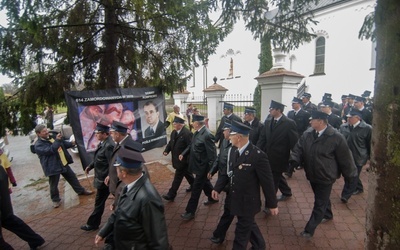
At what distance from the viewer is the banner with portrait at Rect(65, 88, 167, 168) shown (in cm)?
555

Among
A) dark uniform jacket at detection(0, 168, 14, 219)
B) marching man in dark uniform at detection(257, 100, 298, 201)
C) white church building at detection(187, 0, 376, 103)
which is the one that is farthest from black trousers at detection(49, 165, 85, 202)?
white church building at detection(187, 0, 376, 103)

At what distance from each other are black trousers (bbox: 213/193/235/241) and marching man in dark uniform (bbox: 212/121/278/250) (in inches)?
13.3

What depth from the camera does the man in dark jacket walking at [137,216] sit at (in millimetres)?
2348

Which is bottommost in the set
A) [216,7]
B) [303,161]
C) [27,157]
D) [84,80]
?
[27,157]

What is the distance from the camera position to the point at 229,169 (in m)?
3.60

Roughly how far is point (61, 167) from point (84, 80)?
2.19m

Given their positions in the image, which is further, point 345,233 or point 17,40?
point 17,40

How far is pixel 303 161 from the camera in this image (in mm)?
4242

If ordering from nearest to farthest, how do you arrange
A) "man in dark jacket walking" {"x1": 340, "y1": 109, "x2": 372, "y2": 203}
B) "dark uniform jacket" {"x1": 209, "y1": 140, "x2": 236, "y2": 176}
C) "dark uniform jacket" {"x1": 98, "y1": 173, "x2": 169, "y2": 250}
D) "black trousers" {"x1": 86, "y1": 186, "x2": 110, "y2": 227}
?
1. "dark uniform jacket" {"x1": 98, "y1": 173, "x2": 169, "y2": 250}
2. "dark uniform jacket" {"x1": 209, "y1": 140, "x2": 236, "y2": 176}
3. "black trousers" {"x1": 86, "y1": 186, "x2": 110, "y2": 227}
4. "man in dark jacket walking" {"x1": 340, "y1": 109, "x2": 372, "y2": 203}

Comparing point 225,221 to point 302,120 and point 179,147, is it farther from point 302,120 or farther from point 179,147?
point 302,120


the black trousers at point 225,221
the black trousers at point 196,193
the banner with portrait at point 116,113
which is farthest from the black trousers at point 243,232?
the banner with portrait at point 116,113

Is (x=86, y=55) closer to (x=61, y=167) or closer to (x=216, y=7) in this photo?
(x=61, y=167)

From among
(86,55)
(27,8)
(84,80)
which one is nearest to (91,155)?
(84,80)

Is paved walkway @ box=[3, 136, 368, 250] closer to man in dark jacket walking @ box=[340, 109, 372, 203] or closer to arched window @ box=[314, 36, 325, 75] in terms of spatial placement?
man in dark jacket walking @ box=[340, 109, 372, 203]
